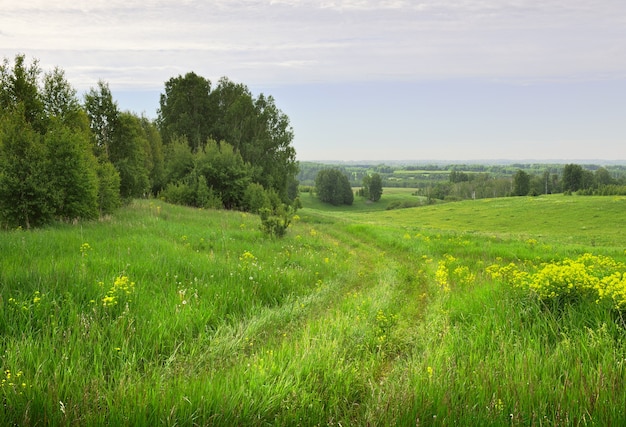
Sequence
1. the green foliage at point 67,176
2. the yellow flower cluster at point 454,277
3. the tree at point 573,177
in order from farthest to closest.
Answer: the tree at point 573,177
the green foliage at point 67,176
the yellow flower cluster at point 454,277

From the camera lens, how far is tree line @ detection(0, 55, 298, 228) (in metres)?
14.0

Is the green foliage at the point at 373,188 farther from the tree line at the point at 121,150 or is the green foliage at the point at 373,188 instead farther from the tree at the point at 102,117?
the tree at the point at 102,117

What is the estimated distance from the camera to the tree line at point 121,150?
14.0 m

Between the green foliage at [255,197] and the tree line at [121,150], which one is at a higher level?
the tree line at [121,150]

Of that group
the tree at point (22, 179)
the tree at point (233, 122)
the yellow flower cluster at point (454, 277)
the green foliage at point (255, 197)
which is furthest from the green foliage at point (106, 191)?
the tree at point (233, 122)

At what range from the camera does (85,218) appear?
1582cm

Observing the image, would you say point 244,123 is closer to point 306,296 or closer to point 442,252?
point 442,252

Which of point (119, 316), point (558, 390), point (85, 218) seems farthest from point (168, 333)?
point (85, 218)

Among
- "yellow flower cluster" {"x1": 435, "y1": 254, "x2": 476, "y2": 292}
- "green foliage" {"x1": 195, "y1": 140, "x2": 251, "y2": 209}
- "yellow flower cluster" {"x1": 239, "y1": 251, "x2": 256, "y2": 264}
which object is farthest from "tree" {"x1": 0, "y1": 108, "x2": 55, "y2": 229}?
"green foliage" {"x1": 195, "y1": 140, "x2": 251, "y2": 209}

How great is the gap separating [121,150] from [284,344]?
24575 millimetres

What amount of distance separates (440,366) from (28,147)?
16.8 meters

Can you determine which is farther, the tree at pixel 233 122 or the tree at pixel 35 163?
the tree at pixel 233 122

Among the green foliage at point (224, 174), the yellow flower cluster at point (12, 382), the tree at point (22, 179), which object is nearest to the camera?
the yellow flower cluster at point (12, 382)

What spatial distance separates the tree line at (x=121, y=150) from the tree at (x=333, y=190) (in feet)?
292
